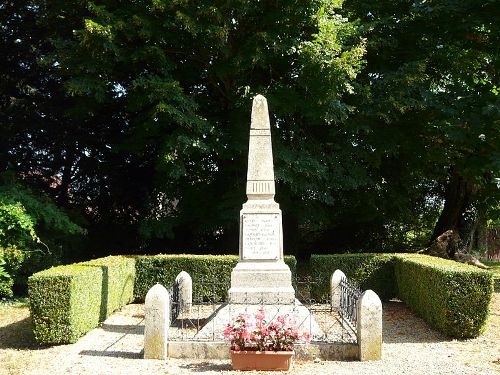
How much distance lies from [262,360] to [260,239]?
2.82 meters

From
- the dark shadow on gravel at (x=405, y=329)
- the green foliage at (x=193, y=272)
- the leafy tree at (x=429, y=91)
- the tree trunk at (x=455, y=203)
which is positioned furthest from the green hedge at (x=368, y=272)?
the tree trunk at (x=455, y=203)

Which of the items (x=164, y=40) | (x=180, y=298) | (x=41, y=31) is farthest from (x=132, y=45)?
(x=180, y=298)

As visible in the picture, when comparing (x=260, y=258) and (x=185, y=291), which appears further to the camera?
(x=185, y=291)

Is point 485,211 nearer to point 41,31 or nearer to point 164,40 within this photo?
point 164,40

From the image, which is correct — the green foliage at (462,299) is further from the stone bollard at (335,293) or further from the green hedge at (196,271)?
the green hedge at (196,271)

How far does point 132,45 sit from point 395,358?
1122cm

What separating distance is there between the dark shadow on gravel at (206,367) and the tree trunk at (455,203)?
47.2ft

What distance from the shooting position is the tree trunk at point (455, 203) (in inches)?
753

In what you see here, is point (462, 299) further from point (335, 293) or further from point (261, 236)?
point (261, 236)

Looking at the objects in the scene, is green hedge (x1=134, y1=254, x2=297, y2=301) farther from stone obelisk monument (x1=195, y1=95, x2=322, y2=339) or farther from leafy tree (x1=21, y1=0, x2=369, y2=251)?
stone obelisk monument (x1=195, y1=95, x2=322, y2=339)

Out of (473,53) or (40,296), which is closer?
(40,296)

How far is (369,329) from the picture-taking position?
729cm

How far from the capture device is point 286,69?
49.4 ft

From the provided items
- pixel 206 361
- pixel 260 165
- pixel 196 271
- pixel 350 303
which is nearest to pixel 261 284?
pixel 350 303
